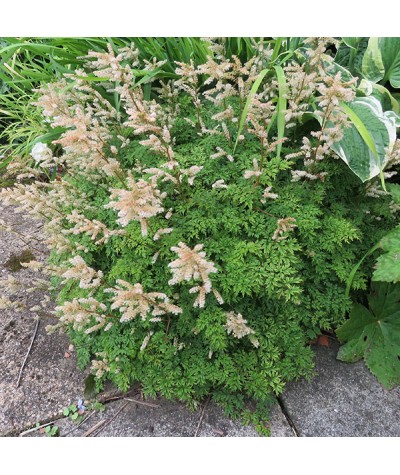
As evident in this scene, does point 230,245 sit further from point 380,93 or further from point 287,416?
point 380,93

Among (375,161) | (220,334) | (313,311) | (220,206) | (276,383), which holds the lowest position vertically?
(276,383)

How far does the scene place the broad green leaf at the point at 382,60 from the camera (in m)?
2.04

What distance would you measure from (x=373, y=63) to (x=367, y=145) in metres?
0.63

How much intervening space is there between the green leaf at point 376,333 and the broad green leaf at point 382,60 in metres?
1.10

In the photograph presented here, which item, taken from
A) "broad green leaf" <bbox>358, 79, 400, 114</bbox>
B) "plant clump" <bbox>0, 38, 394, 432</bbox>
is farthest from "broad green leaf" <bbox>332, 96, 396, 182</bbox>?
"broad green leaf" <bbox>358, 79, 400, 114</bbox>

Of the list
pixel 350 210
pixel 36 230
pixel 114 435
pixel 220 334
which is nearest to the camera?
pixel 220 334

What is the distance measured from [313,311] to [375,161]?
0.74 meters

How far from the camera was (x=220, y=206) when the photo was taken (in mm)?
1852

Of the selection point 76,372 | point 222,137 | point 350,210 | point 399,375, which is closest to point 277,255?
point 350,210

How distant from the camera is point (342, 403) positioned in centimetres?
188

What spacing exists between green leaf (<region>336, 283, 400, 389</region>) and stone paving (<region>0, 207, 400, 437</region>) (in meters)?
0.09

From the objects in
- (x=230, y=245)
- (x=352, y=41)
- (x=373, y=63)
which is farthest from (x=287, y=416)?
(x=352, y=41)

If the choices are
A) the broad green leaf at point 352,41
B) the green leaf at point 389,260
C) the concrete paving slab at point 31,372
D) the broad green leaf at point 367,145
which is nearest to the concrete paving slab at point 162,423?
the concrete paving slab at point 31,372

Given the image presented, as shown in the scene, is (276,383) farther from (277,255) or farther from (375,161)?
(375,161)
